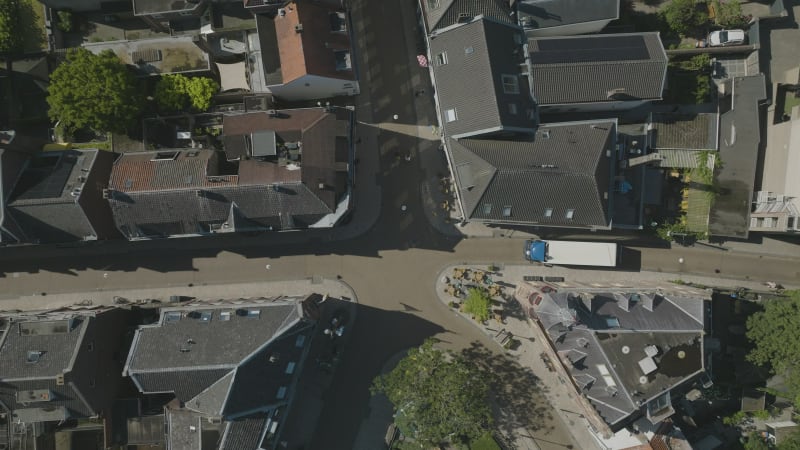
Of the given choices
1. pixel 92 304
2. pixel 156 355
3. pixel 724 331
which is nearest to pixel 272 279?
pixel 156 355

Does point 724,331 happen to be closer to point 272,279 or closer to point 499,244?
point 499,244

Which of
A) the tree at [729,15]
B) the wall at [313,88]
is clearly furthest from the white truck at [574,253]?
the tree at [729,15]

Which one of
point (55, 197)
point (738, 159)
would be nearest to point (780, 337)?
point (738, 159)

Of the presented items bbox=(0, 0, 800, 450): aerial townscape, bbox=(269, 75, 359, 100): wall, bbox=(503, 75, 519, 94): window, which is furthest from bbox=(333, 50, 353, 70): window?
bbox=(503, 75, 519, 94): window

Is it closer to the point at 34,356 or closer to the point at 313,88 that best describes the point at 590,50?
the point at 313,88

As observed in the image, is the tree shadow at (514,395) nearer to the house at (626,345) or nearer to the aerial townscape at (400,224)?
the aerial townscape at (400,224)

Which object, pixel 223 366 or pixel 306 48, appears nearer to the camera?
pixel 223 366

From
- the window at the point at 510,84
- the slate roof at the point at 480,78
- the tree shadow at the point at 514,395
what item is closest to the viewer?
the slate roof at the point at 480,78
